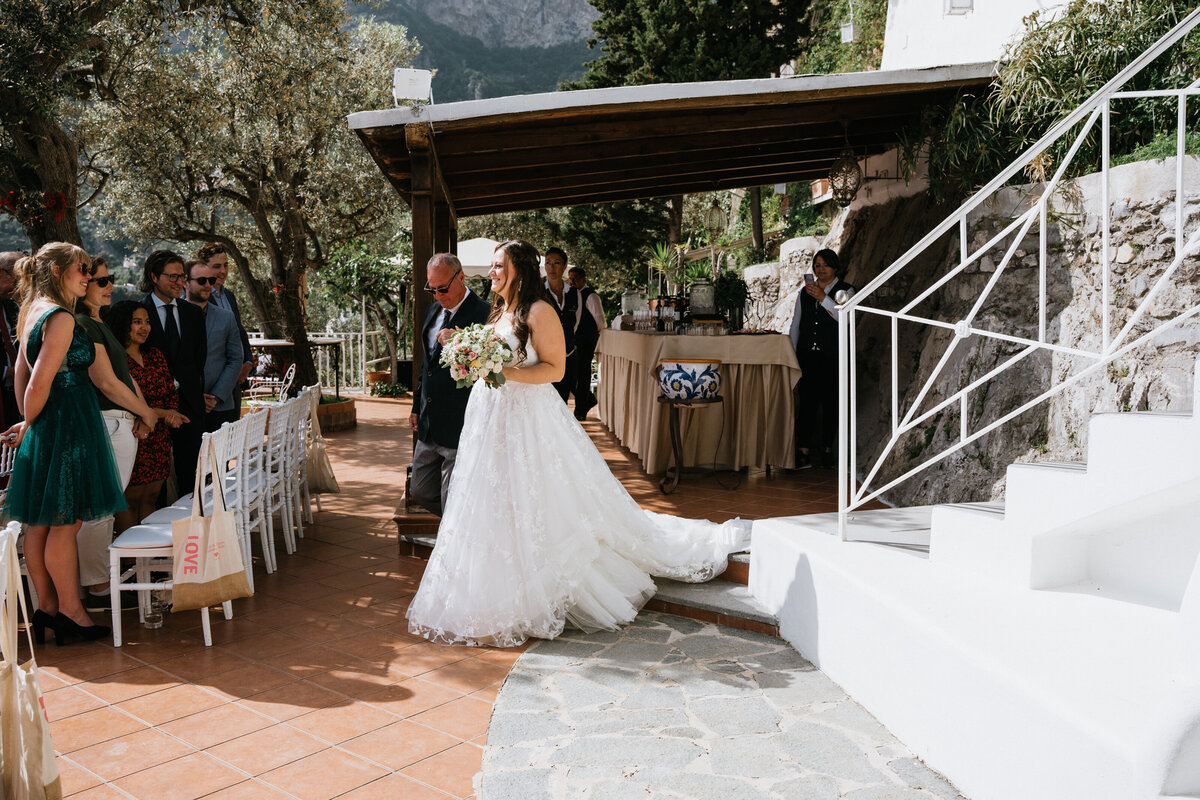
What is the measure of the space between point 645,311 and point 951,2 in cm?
391

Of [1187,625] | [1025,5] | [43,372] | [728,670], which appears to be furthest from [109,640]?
[1025,5]

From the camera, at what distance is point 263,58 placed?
1060 centimetres

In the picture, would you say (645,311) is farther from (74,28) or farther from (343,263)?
(343,263)

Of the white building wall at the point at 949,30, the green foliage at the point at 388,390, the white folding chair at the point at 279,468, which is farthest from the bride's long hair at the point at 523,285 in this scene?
the green foliage at the point at 388,390

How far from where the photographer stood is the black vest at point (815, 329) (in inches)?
288

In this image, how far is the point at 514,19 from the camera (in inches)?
2343

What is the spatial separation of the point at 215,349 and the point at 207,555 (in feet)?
6.73

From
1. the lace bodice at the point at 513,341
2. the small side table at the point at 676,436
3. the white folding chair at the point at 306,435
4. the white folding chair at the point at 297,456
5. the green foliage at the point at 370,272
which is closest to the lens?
the lace bodice at the point at 513,341

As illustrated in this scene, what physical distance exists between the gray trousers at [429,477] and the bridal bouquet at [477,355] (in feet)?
3.48

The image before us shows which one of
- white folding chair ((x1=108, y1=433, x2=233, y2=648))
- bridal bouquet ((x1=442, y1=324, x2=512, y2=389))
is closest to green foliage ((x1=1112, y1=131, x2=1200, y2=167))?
bridal bouquet ((x1=442, y1=324, x2=512, y2=389))

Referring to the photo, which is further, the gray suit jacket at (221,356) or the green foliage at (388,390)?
the green foliage at (388,390)

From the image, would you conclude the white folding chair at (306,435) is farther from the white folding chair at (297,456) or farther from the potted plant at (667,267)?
the potted plant at (667,267)

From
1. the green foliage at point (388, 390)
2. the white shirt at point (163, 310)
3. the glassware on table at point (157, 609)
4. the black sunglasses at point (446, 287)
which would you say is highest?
the black sunglasses at point (446, 287)

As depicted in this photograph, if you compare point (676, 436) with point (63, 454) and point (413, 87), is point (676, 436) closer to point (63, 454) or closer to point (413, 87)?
point (413, 87)
